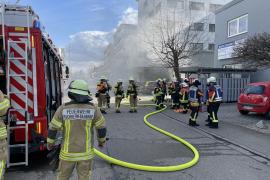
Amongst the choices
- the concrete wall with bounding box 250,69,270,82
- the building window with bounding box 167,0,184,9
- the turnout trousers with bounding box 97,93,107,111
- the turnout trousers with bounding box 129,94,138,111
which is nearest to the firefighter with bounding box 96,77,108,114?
the turnout trousers with bounding box 97,93,107,111

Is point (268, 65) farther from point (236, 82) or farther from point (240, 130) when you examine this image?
point (236, 82)

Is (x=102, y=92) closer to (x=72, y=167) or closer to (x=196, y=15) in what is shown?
(x=72, y=167)

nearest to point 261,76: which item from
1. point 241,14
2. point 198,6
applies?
point 241,14

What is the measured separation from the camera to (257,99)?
10.2 metres

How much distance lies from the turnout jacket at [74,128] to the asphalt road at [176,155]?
4.53 ft

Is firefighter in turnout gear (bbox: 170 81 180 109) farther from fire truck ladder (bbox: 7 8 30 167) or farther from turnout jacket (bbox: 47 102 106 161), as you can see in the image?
turnout jacket (bbox: 47 102 106 161)

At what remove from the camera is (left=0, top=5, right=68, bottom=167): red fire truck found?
4.19 m

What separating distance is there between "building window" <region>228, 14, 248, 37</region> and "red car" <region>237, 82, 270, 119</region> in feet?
26.7

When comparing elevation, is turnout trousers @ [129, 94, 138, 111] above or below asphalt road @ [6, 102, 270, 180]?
above

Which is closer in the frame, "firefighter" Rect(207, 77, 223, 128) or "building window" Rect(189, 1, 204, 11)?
"firefighter" Rect(207, 77, 223, 128)

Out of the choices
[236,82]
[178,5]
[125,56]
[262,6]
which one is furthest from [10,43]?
[178,5]

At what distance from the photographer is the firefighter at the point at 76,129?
3092mm

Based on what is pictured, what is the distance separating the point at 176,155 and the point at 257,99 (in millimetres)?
5992

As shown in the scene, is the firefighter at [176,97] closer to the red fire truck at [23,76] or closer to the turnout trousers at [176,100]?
the turnout trousers at [176,100]
